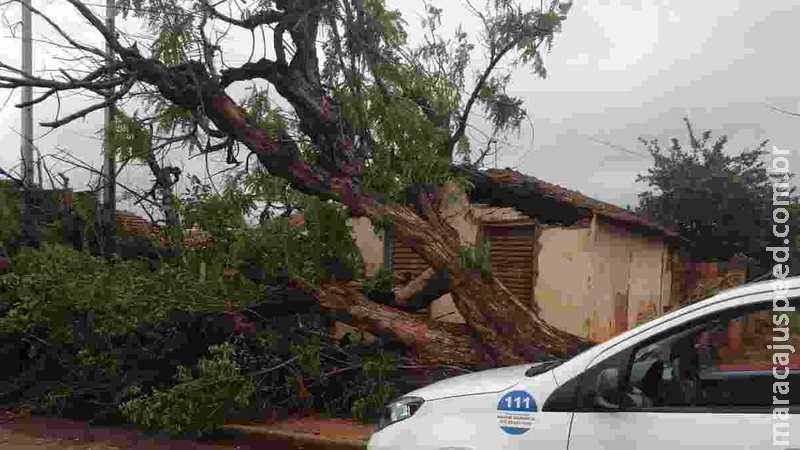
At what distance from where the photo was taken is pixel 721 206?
12828mm

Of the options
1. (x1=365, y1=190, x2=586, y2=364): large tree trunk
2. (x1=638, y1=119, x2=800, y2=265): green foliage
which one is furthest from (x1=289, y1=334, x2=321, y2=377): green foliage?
(x1=638, y1=119, x2=800, y2=265): green foliage

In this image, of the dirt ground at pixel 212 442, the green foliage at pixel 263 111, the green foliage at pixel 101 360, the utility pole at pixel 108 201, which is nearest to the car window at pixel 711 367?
the dirt ground at pixel 212 442

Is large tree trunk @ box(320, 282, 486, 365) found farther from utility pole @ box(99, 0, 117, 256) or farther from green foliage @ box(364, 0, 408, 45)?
utility pole @ box(99, 0, 117, 256)

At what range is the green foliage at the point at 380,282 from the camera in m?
7.96

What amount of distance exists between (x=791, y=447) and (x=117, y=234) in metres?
8.56

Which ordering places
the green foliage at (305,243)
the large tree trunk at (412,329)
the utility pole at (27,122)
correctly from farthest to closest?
the utility pole at (27,122) < the green foliage at (305,243) < the large tree trunk at (412,329)

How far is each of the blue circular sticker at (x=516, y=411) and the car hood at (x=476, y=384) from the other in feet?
0.26

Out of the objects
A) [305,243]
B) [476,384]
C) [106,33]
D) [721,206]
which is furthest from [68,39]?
[721,206]

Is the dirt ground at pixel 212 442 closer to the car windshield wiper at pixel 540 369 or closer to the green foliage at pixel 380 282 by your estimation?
the green foliage at pixel 380 282

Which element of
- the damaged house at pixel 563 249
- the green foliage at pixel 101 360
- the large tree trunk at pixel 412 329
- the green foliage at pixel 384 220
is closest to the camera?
the large tree trunk at pixel 412 329

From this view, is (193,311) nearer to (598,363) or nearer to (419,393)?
(419,393)

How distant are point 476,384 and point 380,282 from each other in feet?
15.4

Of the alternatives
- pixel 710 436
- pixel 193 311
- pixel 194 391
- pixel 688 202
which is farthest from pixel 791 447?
pixel 688 202

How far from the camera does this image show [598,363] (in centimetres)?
297
